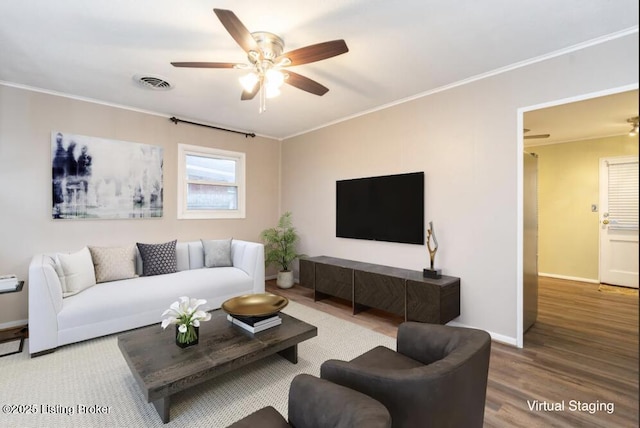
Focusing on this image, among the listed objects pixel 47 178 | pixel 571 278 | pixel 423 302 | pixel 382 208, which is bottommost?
pixel 571 278

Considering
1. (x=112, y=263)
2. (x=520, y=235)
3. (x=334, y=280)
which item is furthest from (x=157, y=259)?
(x=520, y=235)

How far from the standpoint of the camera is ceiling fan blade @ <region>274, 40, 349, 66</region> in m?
2.09

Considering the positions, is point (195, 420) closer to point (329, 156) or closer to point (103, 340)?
point (103, 340)

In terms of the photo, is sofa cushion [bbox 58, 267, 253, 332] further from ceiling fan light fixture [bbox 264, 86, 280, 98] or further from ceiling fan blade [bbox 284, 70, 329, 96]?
ceiling fan blade [bbox 284, 70, 329, 96]

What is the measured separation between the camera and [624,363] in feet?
8.50

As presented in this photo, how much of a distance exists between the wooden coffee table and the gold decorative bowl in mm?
166

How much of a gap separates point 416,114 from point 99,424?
12.9 ft

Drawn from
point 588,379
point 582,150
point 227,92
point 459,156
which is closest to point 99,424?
point 227,92

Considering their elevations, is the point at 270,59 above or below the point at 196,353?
above

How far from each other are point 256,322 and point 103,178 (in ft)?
9.44

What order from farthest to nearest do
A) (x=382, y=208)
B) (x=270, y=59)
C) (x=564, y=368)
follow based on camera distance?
(x=382, y=208) < (x=564, y=368) < (x=270, y=59)

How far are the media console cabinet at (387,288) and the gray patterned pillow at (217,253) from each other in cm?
110

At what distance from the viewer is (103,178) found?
3887 millimetres

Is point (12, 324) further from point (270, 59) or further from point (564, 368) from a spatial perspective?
point (564, 368)
